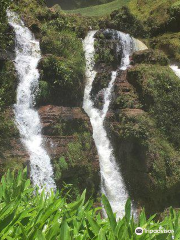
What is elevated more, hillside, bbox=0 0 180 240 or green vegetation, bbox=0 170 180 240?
hillside, bbox=0 0 180 240

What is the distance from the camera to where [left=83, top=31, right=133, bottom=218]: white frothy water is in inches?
511

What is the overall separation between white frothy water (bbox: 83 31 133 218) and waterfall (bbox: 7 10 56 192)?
2997mm

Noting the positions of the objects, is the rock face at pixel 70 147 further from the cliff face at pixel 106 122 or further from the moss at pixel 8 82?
the moss at pixel 8 82

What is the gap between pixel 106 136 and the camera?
586 inches

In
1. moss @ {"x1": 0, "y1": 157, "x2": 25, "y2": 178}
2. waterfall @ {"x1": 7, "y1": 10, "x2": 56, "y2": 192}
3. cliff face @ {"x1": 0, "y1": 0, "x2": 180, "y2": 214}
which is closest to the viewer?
moss @ {"x1": 0, "y1": 157, "x2": 25, "y2": 178}

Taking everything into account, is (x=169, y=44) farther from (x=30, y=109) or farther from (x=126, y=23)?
(x=30, y=109)

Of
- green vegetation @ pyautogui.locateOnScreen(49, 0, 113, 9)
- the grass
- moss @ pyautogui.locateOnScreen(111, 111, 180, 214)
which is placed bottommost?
moss @ pyautogui.locateOnScreen(111, 111, 180, 214)

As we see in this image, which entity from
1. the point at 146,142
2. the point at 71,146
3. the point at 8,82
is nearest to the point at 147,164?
the point at 146,142

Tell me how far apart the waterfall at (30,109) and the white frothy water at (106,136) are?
3.00m

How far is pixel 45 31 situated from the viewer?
56.5 feet

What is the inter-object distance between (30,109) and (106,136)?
13.4ft

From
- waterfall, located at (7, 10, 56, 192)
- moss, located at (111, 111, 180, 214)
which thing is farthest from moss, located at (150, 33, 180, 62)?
waterfall, located at (7, 10, 56, 192)

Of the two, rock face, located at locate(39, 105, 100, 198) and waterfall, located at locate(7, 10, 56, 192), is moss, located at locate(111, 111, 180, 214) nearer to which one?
rock face, located at locate(39, 105, 100, 198)

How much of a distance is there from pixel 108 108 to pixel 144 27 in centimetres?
1092
